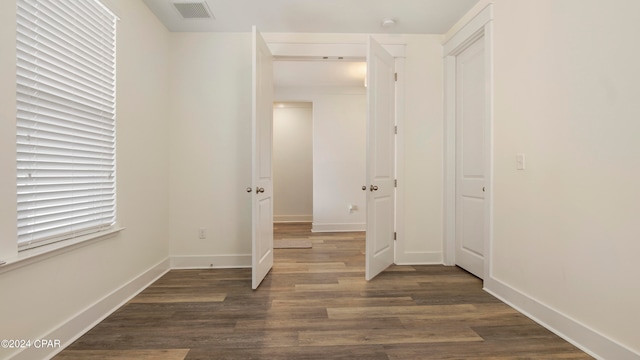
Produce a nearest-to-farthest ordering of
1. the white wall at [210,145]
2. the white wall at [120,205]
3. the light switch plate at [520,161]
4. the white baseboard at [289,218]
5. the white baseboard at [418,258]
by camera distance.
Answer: the white wall at [120,205]
the light switch plate at [520,161]
the white wall at [210,145]
the white baseboard at [418,258]
the white baseboard at [289,218]

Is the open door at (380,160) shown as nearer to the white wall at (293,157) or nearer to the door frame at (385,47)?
the door frame at (385,47)

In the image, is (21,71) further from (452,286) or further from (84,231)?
(452,286)

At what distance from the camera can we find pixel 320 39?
3271 mm

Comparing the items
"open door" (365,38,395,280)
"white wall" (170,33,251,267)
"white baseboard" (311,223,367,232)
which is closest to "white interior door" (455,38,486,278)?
"open door" (365,38,395,280)

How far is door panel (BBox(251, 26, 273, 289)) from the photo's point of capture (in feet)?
8.61

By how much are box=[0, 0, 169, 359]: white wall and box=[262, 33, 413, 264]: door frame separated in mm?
1204

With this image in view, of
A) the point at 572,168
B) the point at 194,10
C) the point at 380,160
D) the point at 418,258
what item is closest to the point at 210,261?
the point at 380,160

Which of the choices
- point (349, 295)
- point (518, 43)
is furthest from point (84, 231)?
point (518, 43)

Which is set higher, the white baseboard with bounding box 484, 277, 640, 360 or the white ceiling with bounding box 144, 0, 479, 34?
the white ceiling with bounding box 144, 0, 479, 34

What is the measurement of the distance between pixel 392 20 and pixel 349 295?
261cm

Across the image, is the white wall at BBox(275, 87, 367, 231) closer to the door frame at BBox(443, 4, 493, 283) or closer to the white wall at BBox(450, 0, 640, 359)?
the door frame at BBox(443, 4, 493, 283)

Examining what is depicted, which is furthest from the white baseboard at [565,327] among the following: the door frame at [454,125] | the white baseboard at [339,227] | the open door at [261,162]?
the white baseboard at [339,227]

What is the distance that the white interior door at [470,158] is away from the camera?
2834mm

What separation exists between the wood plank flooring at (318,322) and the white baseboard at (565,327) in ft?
0.18
